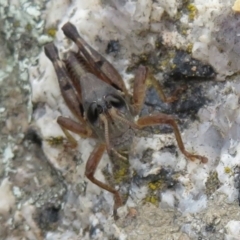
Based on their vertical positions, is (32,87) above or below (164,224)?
above

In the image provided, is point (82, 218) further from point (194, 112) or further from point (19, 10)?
point (19, 10)

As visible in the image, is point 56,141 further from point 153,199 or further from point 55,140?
point 153,199

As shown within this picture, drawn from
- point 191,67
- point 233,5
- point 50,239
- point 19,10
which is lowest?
point 50,239

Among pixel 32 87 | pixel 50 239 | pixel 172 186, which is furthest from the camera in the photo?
pixel 32 87

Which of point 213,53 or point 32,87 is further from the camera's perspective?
point 32,87

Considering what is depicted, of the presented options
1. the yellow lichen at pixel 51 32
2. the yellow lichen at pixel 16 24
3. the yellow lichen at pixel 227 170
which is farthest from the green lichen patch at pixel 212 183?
the yellow lichen at pixel 16 24

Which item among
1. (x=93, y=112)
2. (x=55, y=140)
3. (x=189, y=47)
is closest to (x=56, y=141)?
(x=55, y=140)

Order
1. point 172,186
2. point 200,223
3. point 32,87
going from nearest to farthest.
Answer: point 200,223
point 172,186
point 32,87

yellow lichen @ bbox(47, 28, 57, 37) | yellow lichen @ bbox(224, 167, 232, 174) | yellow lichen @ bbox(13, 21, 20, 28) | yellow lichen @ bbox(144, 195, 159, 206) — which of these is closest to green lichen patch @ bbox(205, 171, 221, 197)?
yellow lichen @ bbox(224, 167, 232, 174)

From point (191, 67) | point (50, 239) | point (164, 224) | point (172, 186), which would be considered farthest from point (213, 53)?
point (50, 239)

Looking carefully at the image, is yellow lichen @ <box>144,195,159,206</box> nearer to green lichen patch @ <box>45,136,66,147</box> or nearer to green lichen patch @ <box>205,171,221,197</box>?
green lichen patch @ <box>205,171,221,197</box>
